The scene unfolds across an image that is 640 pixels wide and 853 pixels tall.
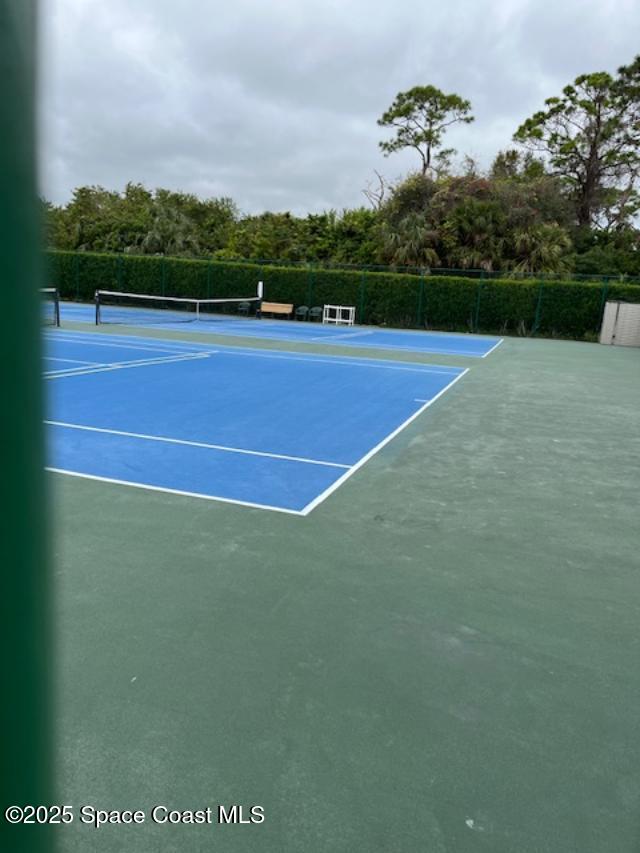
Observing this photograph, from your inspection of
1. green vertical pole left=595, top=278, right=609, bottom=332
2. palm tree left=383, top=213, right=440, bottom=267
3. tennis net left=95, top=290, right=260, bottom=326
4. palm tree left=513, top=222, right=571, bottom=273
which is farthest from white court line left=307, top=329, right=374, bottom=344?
palm tree left=513, top=222, right=571, bottom=273

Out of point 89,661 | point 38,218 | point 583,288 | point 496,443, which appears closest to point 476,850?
point 89,661

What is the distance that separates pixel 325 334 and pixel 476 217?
14938mm

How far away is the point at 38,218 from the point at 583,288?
97.5 feet

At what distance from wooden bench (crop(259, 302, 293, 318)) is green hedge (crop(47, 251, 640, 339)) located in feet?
3.52

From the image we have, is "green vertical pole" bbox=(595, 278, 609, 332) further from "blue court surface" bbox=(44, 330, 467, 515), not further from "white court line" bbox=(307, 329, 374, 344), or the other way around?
"blue court surface" bbox=(44, 330, 467, 515)

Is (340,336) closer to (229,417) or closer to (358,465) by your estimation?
(229,417)

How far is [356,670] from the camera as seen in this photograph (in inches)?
128

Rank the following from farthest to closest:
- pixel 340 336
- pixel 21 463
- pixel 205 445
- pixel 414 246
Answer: pixel 414 246
pixel 340 336
pixel 205 445
pixel 21 463

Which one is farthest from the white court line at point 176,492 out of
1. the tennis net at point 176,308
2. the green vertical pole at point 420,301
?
the green vertical pole at point 420,301

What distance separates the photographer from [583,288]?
27.7 m

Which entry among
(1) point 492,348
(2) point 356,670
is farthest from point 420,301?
(2) point 356,670

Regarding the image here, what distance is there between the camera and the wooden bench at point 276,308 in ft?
102

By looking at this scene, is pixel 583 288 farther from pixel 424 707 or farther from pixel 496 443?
pixel 424 707

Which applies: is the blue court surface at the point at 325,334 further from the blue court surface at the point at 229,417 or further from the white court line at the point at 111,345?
the blue court surface at the point at 229,417
